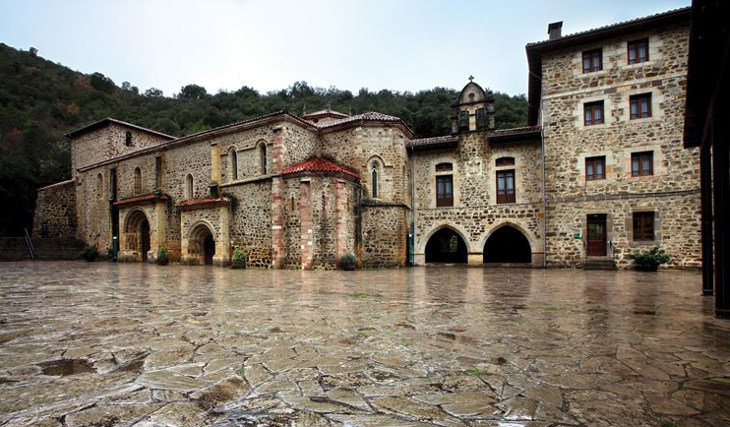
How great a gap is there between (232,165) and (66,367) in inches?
706

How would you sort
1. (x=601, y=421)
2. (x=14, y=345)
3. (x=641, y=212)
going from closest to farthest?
(x=601, y=421)
(x=14, y=345)
(x=641, y=212)

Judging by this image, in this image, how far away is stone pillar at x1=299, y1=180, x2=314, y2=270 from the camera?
16.7 meters

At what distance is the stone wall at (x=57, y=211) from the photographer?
Result: 29.9m

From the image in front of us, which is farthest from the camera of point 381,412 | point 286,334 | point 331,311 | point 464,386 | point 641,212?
point 641,212

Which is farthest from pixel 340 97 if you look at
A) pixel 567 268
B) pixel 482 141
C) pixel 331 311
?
pixel 331 311

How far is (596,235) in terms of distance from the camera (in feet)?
56.4

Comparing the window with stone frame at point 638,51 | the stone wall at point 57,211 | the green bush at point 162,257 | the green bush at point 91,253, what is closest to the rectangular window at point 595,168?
the window with stone frame at point 638,51

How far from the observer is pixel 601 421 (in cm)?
233

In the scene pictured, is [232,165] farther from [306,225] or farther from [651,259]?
[651,259]

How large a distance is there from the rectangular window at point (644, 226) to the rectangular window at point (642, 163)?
1855mm

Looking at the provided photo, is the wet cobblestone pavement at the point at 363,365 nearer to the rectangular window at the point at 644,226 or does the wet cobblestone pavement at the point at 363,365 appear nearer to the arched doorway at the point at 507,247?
the rectangular window at the point at 644,226

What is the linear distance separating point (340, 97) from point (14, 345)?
54.4 metres

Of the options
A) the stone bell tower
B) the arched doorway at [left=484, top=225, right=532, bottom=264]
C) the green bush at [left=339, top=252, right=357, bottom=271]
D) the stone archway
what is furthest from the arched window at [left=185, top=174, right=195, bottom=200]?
the arched doorway at [left=484, top=225, right=532, bottom=264]

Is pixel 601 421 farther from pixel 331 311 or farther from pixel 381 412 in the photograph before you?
pixel 331 311
